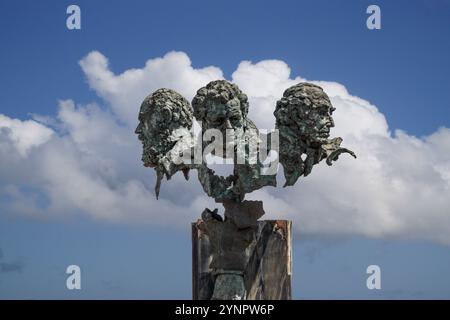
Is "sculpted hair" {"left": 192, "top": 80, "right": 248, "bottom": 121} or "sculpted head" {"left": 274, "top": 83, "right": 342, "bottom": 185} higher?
"sculpted hair" {"left": 192, "top": 80, "right": 248, "bottom": 121}

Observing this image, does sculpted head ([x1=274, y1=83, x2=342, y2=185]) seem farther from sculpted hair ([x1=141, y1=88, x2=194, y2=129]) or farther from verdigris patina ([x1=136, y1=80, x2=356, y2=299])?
sculpted hair ([x1=141, y1=88, x2=194, y2=129])

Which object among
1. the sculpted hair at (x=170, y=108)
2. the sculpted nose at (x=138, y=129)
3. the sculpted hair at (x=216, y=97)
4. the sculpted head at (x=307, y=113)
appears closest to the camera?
the sculpted head at (x=307, y=113)

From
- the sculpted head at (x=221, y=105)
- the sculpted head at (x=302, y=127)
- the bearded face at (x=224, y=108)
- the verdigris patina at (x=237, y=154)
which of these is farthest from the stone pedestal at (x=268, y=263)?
the sculpted head at (x=221, y=105)

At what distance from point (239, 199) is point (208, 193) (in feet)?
2.24

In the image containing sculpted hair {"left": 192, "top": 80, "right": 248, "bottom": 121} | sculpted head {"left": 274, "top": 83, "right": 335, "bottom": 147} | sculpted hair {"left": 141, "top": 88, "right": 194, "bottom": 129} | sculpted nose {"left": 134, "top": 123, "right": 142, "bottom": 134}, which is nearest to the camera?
sculpted head {"left": 274, "top": 83, "right": 335, "bottom": 147}

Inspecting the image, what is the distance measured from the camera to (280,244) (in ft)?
67.4

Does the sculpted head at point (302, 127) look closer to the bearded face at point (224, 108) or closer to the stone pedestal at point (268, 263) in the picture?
the bearded face at point (224, 108)

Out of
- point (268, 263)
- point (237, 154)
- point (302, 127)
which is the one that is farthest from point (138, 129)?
point (268, 263)

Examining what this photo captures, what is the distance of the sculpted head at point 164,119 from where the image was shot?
19.7m

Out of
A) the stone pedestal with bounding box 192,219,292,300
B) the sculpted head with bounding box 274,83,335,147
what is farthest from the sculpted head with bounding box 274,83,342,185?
the stone pedestal with bounding box 192,219,292,300

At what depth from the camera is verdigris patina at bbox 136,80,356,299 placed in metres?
18.9
